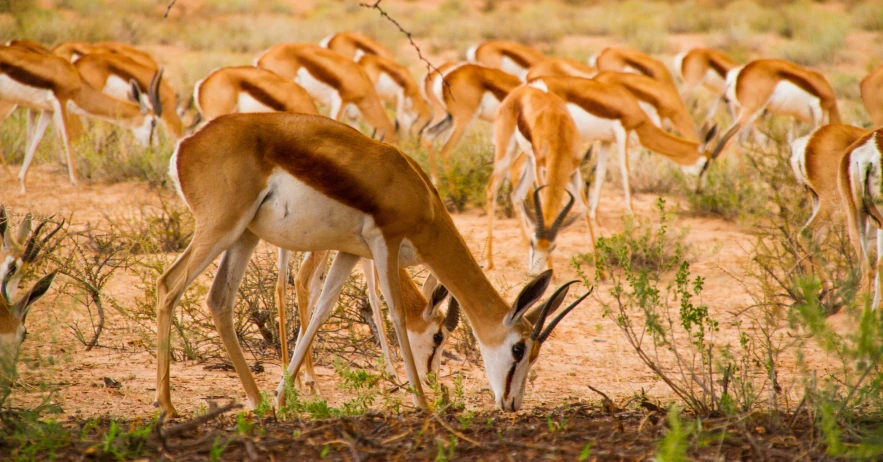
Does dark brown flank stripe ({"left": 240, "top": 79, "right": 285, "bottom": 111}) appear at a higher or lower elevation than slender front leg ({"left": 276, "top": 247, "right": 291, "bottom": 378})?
higher

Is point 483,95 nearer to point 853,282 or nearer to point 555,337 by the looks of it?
point 555,337

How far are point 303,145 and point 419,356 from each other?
140 cm

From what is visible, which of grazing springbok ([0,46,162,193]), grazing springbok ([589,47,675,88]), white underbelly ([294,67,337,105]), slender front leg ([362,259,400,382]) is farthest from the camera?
grazing springbok ([589,47,675,88])

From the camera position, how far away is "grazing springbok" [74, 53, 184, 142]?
11.9 metres

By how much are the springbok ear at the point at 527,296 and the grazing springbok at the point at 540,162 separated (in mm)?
2827

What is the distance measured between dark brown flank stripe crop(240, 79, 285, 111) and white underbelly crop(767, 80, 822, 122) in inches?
252

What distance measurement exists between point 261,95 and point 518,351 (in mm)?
5858

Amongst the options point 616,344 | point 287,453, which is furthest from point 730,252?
point 287,453

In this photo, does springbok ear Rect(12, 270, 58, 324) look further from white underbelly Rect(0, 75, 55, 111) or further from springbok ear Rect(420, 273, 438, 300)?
white underbelly Rect(0, 75, 55, 111)

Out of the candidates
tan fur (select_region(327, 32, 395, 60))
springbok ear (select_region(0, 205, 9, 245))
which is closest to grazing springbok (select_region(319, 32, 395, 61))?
tan fur (select_region(327, 32, 395, 60))

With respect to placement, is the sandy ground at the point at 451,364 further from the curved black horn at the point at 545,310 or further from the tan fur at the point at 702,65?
the tan fur at the point at 702,65

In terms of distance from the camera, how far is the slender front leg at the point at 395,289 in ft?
13.6

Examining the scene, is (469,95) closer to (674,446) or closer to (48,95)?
(48,95)

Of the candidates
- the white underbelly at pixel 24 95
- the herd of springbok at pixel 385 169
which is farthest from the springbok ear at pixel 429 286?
the white underbelly at pixel 24 95
